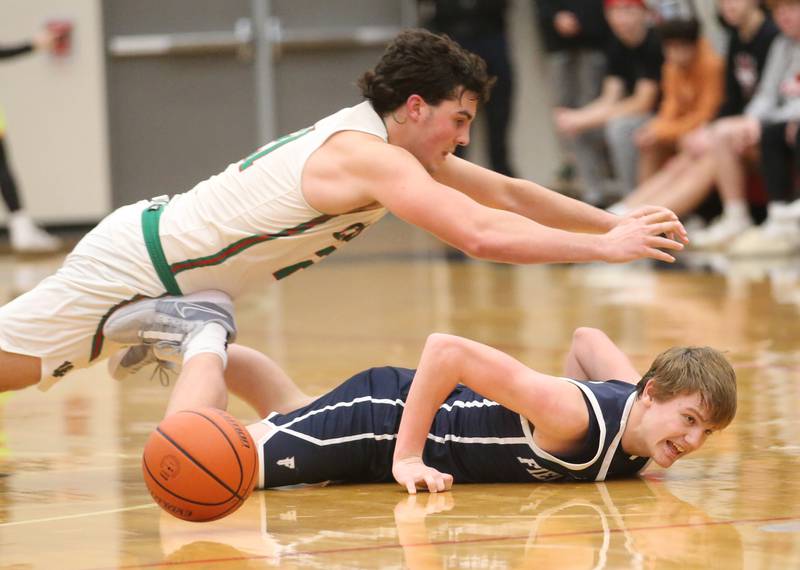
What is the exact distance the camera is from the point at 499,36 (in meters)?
14.2

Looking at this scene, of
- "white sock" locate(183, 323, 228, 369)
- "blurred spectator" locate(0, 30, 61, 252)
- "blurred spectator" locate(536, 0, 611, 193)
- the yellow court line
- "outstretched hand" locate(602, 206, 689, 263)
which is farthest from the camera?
"blurred spectator" locate(536, 0, 611, 193)

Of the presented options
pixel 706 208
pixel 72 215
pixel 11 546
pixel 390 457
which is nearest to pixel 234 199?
pixel 390 457

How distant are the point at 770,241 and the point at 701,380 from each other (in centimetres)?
703

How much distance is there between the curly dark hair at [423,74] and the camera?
4.21 meters

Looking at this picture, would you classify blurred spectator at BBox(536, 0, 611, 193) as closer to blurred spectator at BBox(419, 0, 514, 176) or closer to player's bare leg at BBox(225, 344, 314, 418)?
blurred spectator at BBox(419, 0, 514, 176)

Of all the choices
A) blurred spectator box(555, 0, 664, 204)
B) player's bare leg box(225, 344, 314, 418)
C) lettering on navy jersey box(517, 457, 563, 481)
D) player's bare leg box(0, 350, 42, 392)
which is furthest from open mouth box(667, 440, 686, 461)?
blurred spectator box(555, 0, 664, 204)

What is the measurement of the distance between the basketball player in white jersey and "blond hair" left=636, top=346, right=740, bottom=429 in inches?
17.6

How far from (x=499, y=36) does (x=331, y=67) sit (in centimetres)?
226

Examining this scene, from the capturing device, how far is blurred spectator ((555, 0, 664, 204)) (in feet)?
39.4

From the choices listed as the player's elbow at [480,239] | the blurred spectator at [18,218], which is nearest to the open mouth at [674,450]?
the player's elbow at [480,239]

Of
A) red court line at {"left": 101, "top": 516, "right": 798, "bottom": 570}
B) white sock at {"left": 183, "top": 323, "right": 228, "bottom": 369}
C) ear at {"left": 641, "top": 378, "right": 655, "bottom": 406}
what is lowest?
red court line at {"left": 101, "top": 516, "right": 798, "bottom": 570}

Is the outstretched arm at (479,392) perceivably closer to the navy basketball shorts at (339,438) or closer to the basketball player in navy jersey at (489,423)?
the basketball player in navy jersey at (489,423)

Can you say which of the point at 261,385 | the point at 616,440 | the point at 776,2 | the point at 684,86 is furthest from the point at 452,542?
the point at 684,86

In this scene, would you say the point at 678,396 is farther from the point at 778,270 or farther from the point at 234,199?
the point at 778,270
